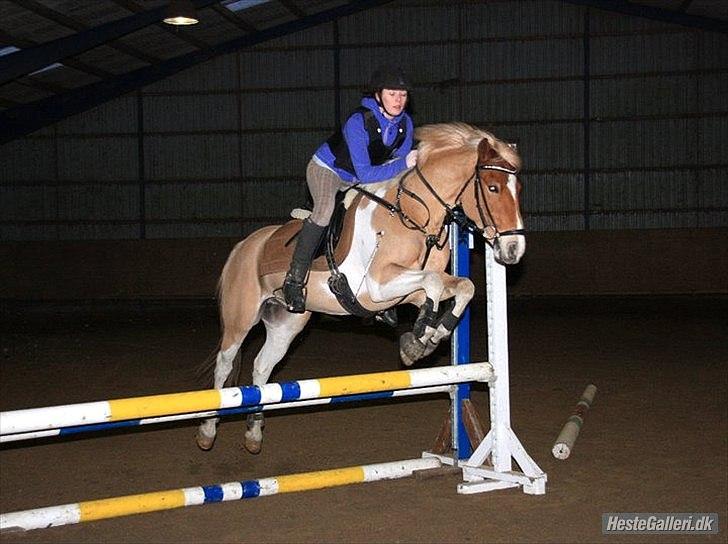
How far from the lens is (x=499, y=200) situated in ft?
15.3

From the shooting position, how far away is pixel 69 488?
531cm

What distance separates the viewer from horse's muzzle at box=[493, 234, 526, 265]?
4.55 metres

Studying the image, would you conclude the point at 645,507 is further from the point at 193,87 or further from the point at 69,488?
the point at 193,87

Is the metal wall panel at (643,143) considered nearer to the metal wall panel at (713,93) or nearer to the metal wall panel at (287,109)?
the metal wall panel at (713,93)

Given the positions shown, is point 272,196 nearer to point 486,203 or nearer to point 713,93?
point 713,93

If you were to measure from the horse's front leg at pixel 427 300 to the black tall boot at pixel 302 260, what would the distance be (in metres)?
0.58

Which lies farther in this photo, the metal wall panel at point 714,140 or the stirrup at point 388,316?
the metal wall panel at point 714,140

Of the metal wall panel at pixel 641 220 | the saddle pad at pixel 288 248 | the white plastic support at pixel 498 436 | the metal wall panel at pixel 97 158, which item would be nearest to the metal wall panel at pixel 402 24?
the metal wall panel at pixel 641 220

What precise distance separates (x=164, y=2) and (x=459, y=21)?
7.41 meters

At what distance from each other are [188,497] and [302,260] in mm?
1614

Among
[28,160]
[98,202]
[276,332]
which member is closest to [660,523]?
[276,332]

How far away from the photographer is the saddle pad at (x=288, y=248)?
5324 mm

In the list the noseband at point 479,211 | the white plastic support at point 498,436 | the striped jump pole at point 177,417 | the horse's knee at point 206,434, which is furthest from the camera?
the horse's knee at point 206,434

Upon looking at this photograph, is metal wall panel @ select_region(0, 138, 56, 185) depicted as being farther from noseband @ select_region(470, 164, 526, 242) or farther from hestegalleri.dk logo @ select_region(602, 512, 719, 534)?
hestegalleri.dk logo @ select_region(602, 512, 719, 534)
